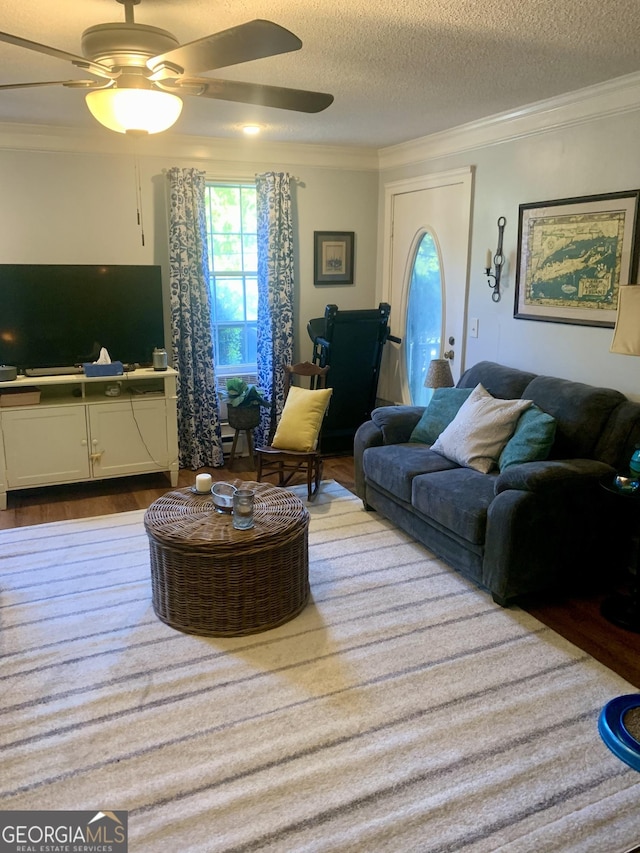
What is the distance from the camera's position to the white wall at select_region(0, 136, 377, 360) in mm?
4410

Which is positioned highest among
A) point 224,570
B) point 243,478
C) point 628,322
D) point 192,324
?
point 628,322

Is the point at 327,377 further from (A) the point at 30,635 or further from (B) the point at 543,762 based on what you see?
(B) the point at 543,762

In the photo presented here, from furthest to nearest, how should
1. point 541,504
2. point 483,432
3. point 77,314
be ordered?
1. point 77,314
2. point 483,432
3. point 541,504

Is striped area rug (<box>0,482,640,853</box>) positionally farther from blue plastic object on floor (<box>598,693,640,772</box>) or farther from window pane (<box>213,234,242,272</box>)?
window pane (<box>213,234,242,272</box>)

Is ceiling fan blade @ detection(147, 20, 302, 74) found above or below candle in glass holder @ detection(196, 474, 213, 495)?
above

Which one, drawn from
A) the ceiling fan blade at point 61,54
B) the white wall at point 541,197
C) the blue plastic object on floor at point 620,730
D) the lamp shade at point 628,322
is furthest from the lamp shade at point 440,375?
the ceiling fan blade at point 61,54

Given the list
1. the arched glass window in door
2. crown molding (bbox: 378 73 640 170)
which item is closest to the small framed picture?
the arched glass window in door

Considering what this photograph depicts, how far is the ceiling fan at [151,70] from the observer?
195 centimetres

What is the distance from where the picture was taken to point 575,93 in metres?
3.40

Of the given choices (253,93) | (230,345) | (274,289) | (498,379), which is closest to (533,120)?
(498,379)

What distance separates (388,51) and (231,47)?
43.4 inches

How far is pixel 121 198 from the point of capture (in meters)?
4.65

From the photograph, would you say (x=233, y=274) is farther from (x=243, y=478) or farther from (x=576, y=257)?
(x=576, y=257)

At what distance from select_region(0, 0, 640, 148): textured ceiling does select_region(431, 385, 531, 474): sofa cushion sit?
1.62 metres
